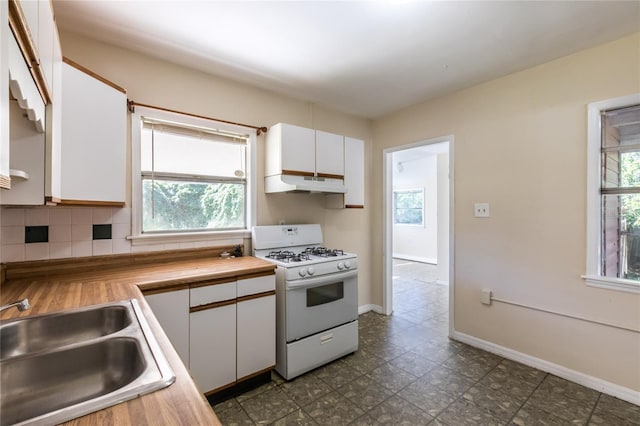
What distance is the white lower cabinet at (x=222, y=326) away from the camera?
181 centimetres

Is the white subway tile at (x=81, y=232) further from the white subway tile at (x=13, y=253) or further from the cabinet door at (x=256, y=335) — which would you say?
the cabinet door at (x=256, y=335)

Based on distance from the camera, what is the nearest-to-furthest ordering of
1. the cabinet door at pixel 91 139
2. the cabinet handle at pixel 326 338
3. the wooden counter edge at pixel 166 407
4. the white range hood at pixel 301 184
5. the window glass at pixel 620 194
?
the wooden counter edge at pixel 166 407 < the cabinet door at pixel 91 139 < the window glass at pixel 620 194 < the cabinet handle at pixel 326 338 < the white range hood at pixel 301 184

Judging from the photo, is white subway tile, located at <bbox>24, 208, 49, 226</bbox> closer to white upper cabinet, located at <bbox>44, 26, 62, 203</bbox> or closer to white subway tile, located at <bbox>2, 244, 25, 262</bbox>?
white subway tile, located at <bbox>2, 244, 25, 262</bbox>

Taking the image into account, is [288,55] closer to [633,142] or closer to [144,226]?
[144,226]

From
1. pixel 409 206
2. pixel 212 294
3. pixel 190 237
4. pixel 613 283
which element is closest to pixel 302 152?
pixel 190 237

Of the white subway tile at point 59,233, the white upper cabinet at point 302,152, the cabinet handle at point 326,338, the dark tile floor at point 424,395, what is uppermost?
the white upper cabinet at point 302,152

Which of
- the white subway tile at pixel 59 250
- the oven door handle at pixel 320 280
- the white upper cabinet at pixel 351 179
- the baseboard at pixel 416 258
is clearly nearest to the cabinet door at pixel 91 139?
the white subway tile at pixel 59 250

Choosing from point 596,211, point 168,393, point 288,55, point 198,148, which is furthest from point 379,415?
point 288,55

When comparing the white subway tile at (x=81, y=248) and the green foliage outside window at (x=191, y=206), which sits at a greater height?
the green foliage outside window at (x=191, y=206)

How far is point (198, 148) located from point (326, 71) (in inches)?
52.7

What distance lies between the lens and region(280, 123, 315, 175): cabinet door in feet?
8.60

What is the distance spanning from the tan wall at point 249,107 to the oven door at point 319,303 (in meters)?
0.88

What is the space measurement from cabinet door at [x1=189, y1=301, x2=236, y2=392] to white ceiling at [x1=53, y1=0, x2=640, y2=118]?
1916 millimetres

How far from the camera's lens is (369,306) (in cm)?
375
